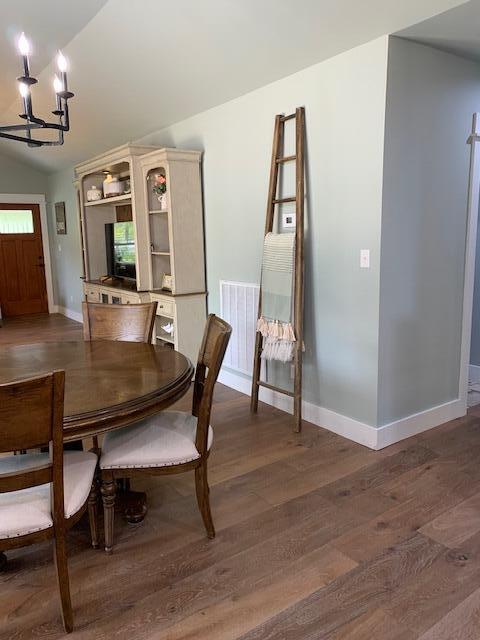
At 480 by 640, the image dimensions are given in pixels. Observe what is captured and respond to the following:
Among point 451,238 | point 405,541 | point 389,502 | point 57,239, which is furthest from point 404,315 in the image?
point 57,239

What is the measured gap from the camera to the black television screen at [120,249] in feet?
16.2

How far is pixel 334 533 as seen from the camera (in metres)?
2.04

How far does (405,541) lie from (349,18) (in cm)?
251

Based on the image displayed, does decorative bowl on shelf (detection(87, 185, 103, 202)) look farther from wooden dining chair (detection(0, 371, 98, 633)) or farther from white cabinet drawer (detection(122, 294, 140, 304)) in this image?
wooden dining chair (detection(0, 371, 98, 633))

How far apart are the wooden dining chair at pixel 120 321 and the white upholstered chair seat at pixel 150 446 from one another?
79cm

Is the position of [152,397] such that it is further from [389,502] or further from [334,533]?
[389,502]

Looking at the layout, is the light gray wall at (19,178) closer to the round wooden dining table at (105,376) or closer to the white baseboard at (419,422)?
the round wooden dining table at (105,376)

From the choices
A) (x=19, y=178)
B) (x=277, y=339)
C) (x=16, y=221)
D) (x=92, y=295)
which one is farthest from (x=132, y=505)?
(x=19, y=178)

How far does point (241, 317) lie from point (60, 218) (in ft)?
16.6

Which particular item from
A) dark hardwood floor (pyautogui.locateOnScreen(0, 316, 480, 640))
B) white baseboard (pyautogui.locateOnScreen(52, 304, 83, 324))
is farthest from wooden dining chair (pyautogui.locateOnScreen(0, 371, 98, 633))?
white baseboard (pyautogui.locateOnScreen(52, 304, 83, 324))

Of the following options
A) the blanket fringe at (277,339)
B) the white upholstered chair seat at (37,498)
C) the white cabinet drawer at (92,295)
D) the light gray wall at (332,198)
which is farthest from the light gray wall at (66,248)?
the white upholstered chair seat at (37,498)

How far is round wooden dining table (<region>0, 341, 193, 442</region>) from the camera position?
1.58 m

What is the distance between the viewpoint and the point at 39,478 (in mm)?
1404

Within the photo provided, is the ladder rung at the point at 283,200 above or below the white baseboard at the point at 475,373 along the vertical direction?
above
